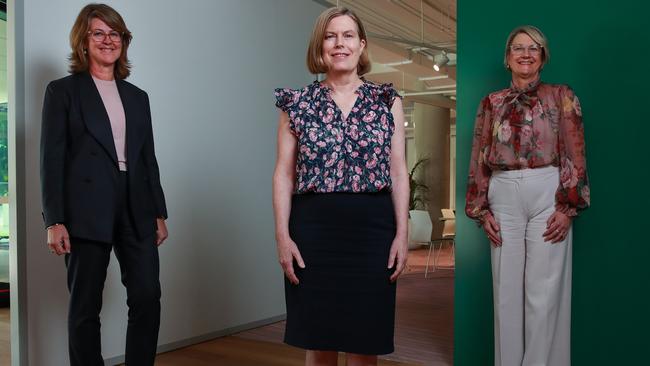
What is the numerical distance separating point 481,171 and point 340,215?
1079mm

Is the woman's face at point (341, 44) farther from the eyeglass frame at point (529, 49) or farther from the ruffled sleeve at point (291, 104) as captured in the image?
the eyeglass frame at point (529, 49)

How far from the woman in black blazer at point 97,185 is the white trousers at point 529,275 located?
1545 mm

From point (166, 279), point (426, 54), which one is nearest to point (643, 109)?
point (166, 279)

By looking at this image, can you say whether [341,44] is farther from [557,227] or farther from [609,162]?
[609,162]

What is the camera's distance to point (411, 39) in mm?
9836

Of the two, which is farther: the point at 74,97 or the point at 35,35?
the point at 35,35

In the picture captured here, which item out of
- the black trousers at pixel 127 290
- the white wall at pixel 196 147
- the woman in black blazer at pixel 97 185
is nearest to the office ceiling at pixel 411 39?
the white wall at pixel 196 147

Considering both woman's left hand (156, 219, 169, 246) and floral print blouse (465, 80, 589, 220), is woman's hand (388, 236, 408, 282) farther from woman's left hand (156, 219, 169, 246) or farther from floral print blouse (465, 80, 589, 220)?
woman's left hand (156, 219, 169, 246)

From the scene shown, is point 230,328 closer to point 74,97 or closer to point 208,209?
point 208,209

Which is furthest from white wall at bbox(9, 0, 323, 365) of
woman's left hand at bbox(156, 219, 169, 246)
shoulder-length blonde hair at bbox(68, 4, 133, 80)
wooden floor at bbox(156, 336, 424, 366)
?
woman's left hand at bbox(156, 219, 169, 246)

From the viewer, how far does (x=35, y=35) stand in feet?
9.91

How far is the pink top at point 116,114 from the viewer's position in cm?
252

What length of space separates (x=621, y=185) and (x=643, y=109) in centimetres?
37

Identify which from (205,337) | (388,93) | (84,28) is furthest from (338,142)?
(205,337)
